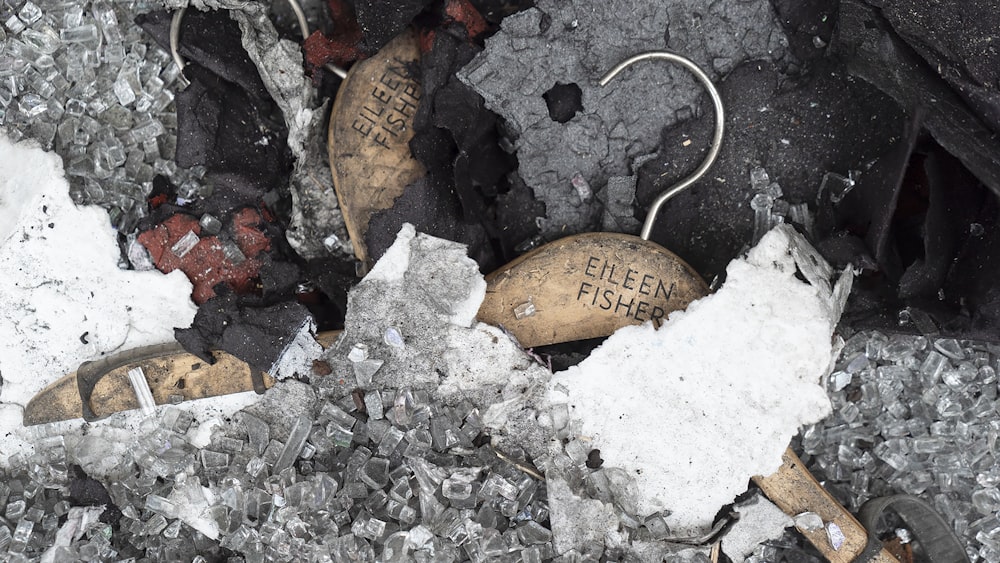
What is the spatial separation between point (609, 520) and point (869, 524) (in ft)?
2.69

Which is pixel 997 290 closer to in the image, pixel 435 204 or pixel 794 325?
pixel 794 325

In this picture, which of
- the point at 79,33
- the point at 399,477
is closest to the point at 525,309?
the point at 399,477

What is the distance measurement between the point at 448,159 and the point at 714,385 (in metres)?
1.06

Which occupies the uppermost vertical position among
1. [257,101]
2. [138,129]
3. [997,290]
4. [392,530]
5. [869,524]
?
[997,290]

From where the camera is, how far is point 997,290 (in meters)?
1.99

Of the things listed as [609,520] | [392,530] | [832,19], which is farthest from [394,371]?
[832,19]

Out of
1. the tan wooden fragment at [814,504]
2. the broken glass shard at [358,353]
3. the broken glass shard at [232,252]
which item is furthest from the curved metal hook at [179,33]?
the tan wooden fragment at [814,504]

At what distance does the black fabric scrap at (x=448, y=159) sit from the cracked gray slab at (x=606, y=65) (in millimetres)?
61

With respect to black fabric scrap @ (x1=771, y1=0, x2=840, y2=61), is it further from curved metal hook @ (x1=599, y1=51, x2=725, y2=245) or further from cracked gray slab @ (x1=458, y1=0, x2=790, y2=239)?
curved metal hook @ (x1=599, y1=51, x2=725, y2=245)

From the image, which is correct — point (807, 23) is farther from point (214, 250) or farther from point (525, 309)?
point (214, 250)

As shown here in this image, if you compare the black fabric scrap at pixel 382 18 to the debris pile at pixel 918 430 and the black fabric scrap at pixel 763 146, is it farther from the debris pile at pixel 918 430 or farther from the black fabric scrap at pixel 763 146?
the debris pile at pixel 918 430

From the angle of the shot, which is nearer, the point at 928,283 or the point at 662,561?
the point at 928,283

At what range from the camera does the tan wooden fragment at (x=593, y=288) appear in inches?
87.6

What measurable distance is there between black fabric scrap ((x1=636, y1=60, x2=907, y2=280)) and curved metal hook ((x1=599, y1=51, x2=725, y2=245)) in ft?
0.19
